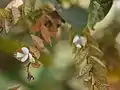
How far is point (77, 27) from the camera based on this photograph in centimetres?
39

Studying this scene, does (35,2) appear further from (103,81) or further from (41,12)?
(103,81)

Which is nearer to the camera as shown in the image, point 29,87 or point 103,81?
point 103,81

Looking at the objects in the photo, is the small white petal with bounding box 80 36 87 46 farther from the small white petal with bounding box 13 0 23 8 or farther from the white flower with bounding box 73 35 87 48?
the small white petal with bounding box 13 0 23 8

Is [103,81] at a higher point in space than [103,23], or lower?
lower

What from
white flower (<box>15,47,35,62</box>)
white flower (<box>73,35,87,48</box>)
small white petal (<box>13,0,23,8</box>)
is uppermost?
small white petal (<box>13,0,23,8</box>)

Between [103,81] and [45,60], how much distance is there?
0.42 ft

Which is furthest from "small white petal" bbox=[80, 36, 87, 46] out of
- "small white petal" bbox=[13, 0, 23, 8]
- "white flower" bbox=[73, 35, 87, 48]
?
"small white petal" bbox=[13, 0, 23, 8]

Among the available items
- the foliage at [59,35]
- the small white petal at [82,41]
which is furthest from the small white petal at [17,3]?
the small white petal at [82,41]

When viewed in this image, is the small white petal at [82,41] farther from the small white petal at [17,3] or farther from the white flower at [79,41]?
the small white petal at [17,3]

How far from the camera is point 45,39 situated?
0.42 metres

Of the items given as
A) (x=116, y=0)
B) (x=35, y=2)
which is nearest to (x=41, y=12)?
(x=35, y=2)

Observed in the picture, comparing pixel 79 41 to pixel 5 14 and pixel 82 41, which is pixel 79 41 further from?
pixel 5 14

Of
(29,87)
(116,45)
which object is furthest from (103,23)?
(29,87)

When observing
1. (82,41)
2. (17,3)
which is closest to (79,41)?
(82,41)
